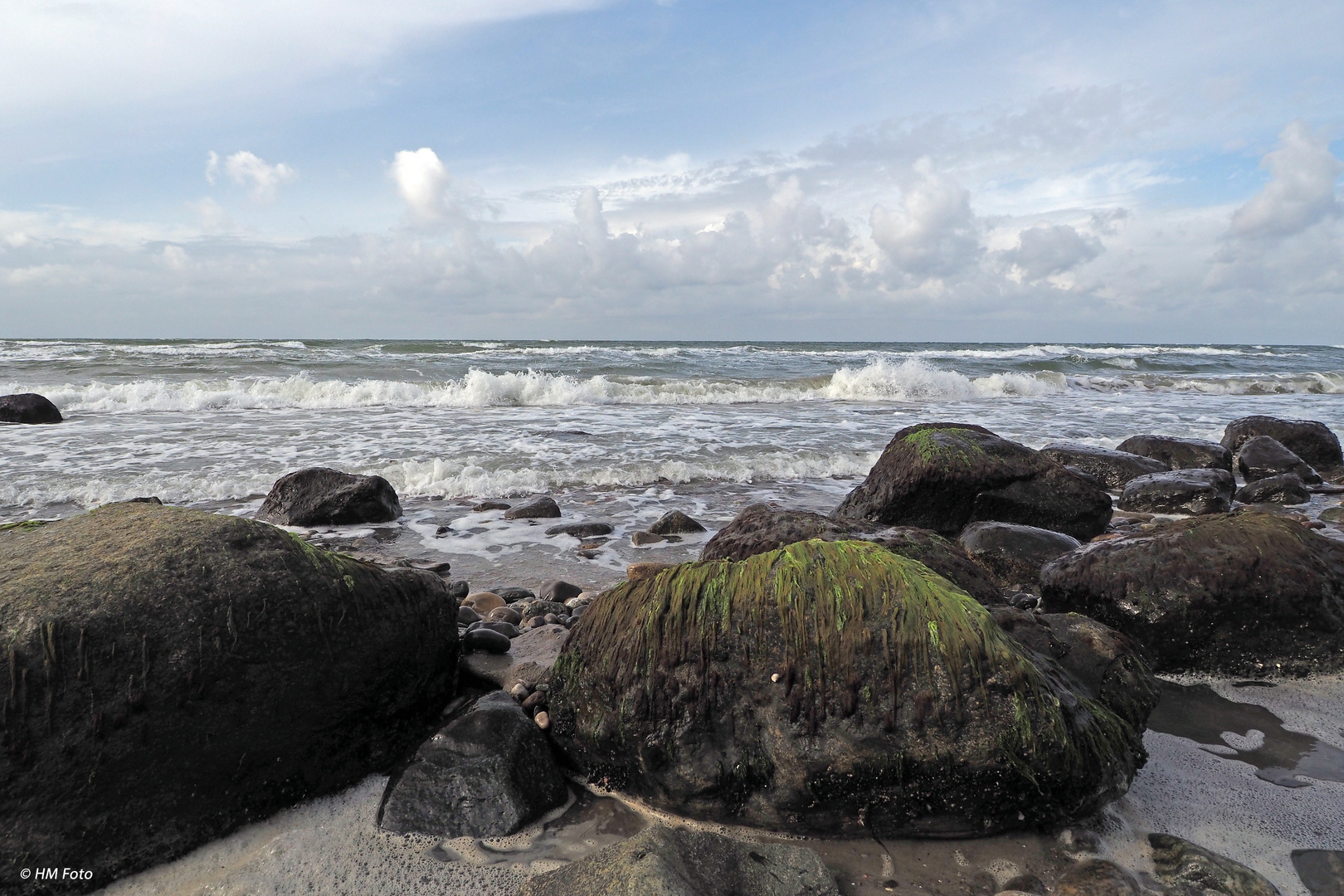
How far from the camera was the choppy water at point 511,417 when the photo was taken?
321 inches

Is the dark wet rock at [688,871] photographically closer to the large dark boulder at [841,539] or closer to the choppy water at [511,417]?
the large dark boulder at [841,539]

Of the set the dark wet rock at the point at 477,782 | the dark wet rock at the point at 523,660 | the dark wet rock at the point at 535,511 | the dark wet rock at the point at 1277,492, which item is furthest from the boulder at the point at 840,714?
the dark wet rock at the point at 1277,492

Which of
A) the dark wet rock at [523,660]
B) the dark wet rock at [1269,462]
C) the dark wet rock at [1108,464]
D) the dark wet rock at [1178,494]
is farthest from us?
the dark wet rock at [1269,462]

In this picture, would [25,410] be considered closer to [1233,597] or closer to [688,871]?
[688,871]

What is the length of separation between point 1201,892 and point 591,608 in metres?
2.08

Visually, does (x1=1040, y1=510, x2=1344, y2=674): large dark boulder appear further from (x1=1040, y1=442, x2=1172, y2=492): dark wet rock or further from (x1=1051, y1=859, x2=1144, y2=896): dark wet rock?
(x1=1040, y1=442, x2=1172, y2=492): dark wet rock

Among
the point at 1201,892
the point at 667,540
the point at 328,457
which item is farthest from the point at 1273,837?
the point at 328,457

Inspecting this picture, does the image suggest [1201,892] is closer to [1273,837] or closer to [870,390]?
[1273,837]

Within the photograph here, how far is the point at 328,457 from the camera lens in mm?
9219

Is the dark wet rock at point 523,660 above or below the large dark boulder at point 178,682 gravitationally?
below

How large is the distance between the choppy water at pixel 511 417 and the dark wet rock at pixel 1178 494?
2.93 meters

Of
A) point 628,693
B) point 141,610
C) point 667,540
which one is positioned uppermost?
point 141,610

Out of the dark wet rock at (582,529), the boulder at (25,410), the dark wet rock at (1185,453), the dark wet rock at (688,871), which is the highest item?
the boulder at (25,410)

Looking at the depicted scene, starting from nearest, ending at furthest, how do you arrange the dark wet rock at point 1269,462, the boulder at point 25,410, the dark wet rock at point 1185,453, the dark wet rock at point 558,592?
the dark wet rock at point 558,592, the dark wet rock at point 1269,462, the dark wet rock at point 1185,453, the boulder at point 25,410
